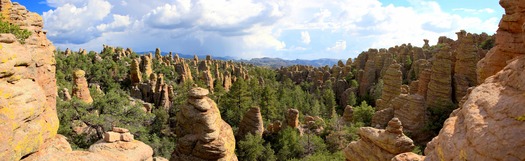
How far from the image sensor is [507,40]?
1083 cm

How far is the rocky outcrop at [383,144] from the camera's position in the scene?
55.0 feet

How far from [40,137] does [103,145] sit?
2.33 m

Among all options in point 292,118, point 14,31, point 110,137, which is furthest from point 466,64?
point 14,31

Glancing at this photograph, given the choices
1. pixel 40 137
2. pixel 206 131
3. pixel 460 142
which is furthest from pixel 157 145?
pixel 460 142

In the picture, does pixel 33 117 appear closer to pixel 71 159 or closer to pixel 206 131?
pixel 71 159

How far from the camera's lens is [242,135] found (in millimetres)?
38594

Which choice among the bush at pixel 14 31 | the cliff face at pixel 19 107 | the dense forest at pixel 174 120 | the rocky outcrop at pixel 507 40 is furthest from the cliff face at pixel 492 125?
the dense forest at pixel 174 120

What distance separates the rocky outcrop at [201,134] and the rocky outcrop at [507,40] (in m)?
15.5

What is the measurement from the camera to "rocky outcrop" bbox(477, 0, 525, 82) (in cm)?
1037

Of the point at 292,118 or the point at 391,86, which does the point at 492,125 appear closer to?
the point at 292,118

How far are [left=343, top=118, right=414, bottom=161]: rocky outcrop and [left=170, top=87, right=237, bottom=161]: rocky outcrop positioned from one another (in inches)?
330

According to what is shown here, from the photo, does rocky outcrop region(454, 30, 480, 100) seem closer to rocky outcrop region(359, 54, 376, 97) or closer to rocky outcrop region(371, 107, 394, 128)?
rocky outcrop region(371, 107, 394, 128)

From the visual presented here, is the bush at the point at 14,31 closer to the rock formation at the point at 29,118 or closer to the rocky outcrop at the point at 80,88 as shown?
the rock formation at the point at 29,118

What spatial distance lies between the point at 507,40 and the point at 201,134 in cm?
1704
